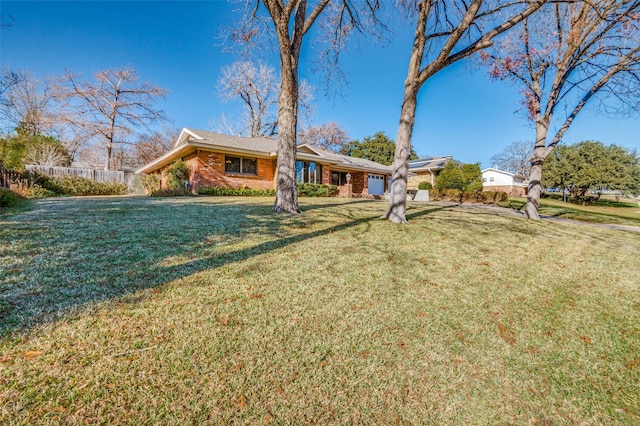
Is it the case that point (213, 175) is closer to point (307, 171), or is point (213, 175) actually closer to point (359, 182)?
point (307, 171)

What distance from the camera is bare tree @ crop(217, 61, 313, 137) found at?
2523 cm

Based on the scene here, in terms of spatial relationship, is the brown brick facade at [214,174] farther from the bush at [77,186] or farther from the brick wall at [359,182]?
the brick wall at [359,182]

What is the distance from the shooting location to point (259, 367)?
168cm

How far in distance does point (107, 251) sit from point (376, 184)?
73.4 feet

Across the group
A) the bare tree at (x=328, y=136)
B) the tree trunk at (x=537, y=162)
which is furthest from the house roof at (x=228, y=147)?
the bare tree at (x=328, y=136)

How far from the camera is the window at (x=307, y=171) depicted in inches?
683

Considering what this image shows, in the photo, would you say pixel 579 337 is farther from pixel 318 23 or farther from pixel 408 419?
pixel 318 23

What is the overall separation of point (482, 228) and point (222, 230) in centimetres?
572

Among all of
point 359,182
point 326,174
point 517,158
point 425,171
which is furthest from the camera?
point 517,158

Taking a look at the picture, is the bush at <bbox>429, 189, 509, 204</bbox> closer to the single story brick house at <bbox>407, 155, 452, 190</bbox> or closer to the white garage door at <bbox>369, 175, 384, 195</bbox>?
the white garage door at <bbox>369, 175, 384, 195</bbox>

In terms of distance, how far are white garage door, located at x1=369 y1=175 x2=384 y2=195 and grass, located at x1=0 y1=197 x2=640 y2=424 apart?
19875 mm

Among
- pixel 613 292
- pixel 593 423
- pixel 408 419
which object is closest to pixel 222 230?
pixel 408 419

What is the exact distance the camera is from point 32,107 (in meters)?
24.1

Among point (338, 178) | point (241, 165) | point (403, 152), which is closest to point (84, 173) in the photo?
point (241, 165)
